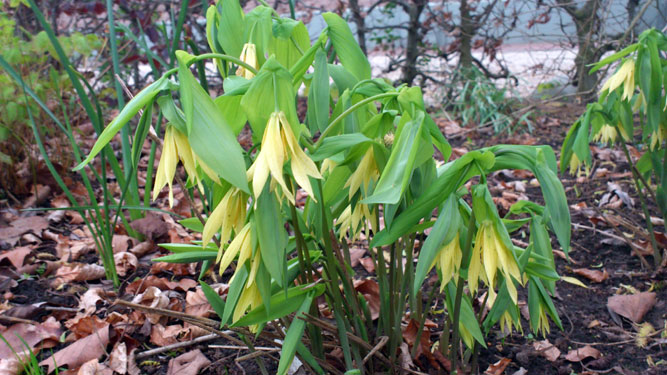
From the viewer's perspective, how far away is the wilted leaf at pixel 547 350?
1286 millimetres

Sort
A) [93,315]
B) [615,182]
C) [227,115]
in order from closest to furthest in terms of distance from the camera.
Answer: [227,115]
[93,315]
[615,182]

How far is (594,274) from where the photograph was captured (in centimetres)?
167

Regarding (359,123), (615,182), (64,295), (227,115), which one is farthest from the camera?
(615,182)

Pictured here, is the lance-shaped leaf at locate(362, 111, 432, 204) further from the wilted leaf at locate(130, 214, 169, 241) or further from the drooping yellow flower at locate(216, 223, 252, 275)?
the wilted leaf at locate(130, 214, 169, 241)

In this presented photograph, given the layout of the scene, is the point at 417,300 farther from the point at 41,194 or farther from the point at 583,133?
the point at 41,194

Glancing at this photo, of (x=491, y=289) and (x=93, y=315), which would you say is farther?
(x=93, y=315)

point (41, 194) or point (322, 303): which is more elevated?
point (41, 194)

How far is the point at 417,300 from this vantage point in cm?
113

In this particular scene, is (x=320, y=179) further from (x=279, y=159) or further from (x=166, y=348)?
Answer: (x=166, y=348)

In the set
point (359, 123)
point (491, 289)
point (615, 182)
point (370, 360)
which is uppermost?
point (359, 123)

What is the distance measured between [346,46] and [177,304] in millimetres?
859

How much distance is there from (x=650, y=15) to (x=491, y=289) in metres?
3.03

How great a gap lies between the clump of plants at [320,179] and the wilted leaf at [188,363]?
248 mm

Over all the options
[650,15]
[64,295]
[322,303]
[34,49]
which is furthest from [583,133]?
[650,15]
